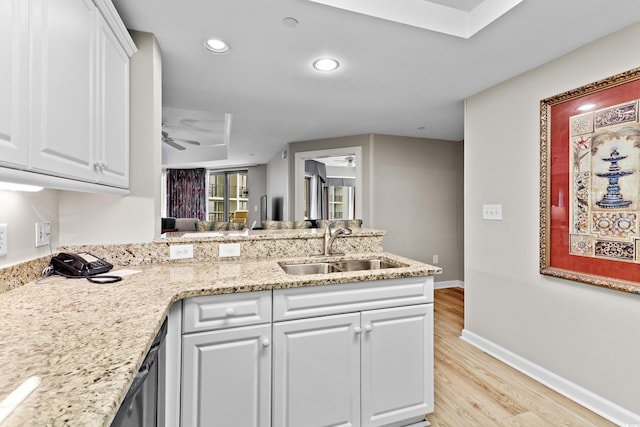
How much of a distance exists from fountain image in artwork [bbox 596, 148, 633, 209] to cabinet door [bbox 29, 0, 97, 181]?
104 inches

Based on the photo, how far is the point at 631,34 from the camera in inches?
65.9

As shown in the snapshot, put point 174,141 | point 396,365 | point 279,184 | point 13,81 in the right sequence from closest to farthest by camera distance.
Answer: point 13,81
point 396,365
point 174,141
point 279,184

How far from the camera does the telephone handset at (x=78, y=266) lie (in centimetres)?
142

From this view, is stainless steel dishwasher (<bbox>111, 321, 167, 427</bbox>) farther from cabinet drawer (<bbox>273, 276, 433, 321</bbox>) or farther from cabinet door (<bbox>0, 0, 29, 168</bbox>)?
cabinet door (<bbox>0, 0, 29, 168</bbox>)

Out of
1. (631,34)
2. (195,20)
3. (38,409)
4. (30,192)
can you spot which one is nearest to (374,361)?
(38,409)

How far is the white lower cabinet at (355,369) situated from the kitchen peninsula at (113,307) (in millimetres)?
209

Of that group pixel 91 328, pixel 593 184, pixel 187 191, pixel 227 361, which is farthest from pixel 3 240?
pixel 187 191

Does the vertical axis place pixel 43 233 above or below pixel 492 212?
below

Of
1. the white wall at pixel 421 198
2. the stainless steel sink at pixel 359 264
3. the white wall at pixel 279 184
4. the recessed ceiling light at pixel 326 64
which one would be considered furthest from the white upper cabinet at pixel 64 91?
the white wall at pixel 279 184

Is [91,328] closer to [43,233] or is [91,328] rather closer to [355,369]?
[43,233]

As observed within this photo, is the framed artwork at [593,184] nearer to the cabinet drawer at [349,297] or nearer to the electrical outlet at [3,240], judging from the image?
the cabinet drawer at [349,297]

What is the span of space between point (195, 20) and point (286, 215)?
3962 mm

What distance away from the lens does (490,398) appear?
1.93 meters

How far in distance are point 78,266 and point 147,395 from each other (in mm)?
837
